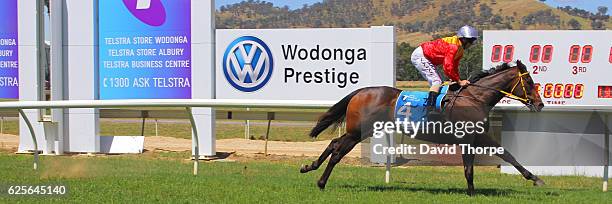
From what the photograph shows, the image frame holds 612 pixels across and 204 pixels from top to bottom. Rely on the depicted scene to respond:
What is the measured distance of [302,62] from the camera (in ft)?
39.7

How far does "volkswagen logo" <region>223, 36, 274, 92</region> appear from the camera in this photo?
12227 millimetres

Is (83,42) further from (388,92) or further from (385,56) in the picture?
(388,92)

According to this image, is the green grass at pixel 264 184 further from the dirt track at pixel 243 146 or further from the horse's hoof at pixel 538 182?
the dirt track at pixel 243 146

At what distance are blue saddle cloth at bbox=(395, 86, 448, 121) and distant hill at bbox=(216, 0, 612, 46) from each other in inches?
4984

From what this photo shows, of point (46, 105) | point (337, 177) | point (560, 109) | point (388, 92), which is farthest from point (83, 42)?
point (560, 109)

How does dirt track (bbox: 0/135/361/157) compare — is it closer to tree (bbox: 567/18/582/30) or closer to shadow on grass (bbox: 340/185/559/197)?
shadow on grass (bbox: 340/185/559/197)

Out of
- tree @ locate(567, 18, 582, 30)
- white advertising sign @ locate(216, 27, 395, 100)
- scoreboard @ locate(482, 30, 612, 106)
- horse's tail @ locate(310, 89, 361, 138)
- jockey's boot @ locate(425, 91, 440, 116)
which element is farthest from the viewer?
tree @ locate(567, 18, 582, 30)

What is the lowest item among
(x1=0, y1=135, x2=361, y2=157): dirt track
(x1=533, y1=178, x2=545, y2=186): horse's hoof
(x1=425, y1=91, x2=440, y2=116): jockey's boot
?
(x1=0, y1=135, x2=361, y2=157): dirt track

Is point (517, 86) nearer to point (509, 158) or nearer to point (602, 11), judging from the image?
point (509, 158)

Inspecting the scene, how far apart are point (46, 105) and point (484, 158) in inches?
173

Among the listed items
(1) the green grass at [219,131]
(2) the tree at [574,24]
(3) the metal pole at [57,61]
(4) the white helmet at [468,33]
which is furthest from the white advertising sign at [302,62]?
(2) the tree at [574,24]

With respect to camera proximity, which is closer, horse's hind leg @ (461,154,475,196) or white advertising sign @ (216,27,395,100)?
horse's hind leg @ (461,154,475,196)

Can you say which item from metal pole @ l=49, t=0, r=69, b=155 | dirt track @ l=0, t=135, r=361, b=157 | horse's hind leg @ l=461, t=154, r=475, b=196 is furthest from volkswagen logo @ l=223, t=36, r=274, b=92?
horse's hind leg @ l=461, t=154, r=475, b=196

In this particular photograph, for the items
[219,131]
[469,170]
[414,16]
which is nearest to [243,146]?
[219,131]
